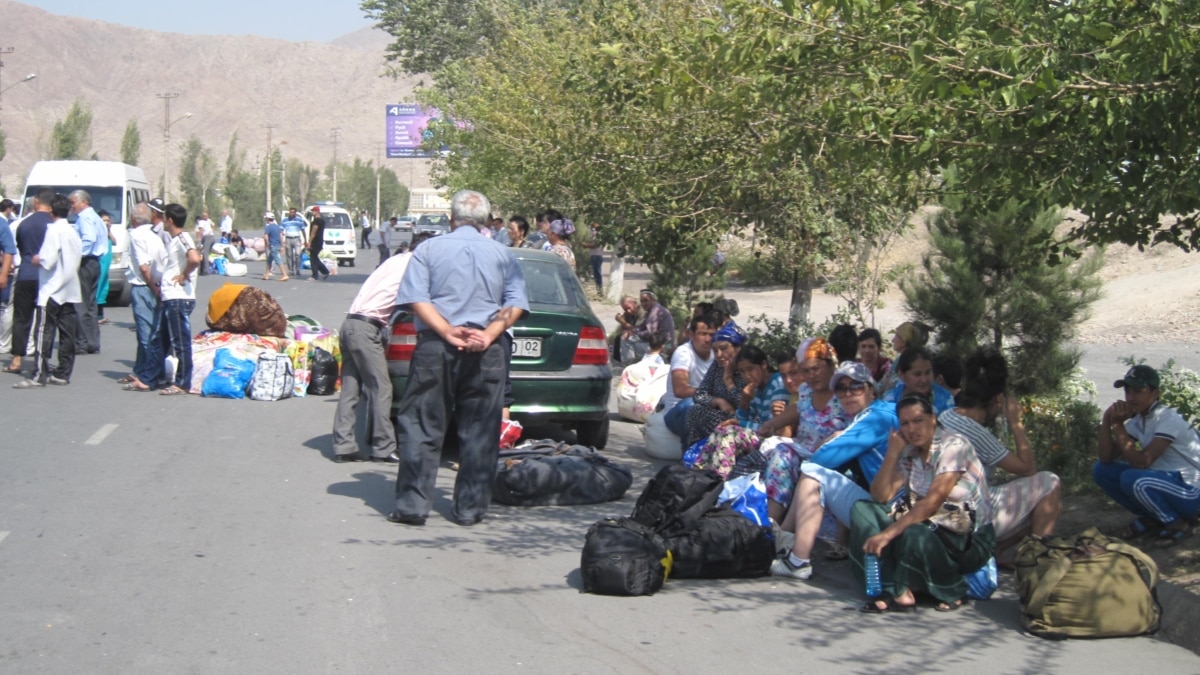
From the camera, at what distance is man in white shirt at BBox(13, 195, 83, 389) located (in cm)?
1218

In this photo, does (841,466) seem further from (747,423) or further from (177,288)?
(177,288)

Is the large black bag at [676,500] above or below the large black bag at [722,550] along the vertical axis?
above

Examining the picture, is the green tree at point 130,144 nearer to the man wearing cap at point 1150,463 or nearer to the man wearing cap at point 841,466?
the man wearing cap at point 841,466

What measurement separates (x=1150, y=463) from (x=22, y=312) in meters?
10.7

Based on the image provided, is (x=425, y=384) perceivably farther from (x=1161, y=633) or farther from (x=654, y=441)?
(x=1161, y=633)

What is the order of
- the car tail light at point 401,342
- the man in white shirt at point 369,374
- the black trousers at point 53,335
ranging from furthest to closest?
the black trousers at point 53,335 → the car tail light at point 401,342 → the man in white shirt at point 369,374

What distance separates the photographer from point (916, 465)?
6418mm

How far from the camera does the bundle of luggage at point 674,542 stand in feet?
20.4

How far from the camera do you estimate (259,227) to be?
350 feet

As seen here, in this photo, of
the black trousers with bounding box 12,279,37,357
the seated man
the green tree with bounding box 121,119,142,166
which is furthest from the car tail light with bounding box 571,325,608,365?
the green tree with bounding box 121,119,142,166

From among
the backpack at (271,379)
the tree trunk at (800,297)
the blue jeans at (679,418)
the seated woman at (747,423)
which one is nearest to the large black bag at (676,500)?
the seated woman at (747,423)

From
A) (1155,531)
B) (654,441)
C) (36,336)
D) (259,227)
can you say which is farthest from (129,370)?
(259,227)

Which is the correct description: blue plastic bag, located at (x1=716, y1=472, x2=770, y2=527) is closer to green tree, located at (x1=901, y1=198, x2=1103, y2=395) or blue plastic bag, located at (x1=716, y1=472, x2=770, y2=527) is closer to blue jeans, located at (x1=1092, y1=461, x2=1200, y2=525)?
blue jeans, located at (x1=1092, y1=461, x2=1200, y2=525)

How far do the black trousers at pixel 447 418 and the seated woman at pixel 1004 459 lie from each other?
8.56 feet
